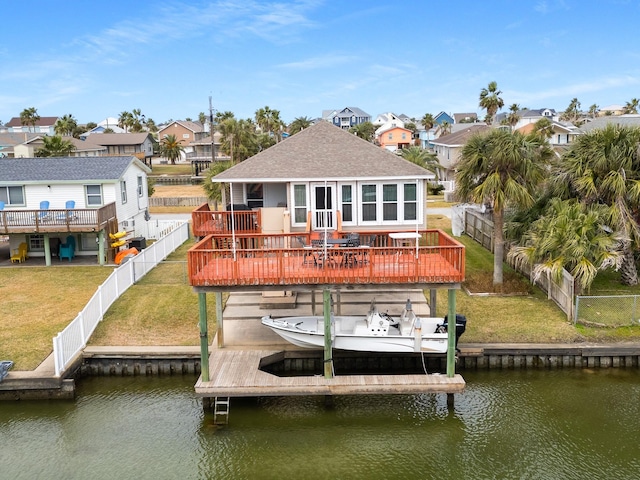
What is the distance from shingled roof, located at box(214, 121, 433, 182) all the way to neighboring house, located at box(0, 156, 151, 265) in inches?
444

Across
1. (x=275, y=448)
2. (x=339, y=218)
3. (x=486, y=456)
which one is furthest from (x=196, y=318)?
(x=486, y=456)

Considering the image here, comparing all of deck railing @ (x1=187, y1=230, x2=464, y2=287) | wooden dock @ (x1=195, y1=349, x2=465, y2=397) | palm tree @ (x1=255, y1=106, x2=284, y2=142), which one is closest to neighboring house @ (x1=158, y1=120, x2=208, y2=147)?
palm tree @ (x1=255, y1=106, x2=284, y2=142)

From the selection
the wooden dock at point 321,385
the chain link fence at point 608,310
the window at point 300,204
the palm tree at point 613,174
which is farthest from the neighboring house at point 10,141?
the chain link fence at point 608,310

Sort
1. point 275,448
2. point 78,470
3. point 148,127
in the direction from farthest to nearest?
1. point 148,127
2. point 275,448
3. point 78,470

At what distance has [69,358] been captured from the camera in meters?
17.2

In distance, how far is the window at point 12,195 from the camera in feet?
102

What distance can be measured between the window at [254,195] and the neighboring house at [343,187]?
1871 millimetres

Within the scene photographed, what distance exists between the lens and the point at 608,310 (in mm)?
20203

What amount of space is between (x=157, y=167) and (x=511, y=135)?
79.3 m

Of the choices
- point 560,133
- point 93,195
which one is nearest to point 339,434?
point 93,195

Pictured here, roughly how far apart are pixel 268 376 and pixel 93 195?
2023cm

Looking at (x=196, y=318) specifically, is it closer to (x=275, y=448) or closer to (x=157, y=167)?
(x=275, y=448)

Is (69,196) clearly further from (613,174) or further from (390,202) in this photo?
(613,174)

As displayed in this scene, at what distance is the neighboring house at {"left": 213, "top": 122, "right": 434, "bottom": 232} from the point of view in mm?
21219
